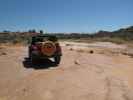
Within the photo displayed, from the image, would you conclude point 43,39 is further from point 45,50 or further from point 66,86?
point 66,86

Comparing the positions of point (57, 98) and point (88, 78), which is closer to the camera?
point (57, 98)

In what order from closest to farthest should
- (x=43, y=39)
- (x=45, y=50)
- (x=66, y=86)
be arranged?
(x=66, y=86), (x=45, y=50), (x=43, y=39)

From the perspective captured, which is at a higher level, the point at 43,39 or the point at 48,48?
the point at 43,39

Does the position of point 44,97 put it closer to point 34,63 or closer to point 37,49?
point 37,49

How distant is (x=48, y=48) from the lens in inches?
635

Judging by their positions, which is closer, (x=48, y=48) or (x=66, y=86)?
(x=66, y=86)

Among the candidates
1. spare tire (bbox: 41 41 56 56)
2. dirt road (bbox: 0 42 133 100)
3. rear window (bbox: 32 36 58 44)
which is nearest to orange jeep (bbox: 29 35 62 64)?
spare tire (bbox: 41 41 56 56)

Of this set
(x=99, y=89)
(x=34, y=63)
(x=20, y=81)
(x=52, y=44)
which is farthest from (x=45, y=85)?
(x=34, y=63)

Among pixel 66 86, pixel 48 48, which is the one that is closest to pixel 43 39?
pixel 48 48

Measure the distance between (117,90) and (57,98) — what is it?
2.47m

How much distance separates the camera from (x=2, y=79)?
495 inches

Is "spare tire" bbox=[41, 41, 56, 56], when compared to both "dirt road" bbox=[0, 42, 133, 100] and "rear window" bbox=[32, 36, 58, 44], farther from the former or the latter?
"dirt road" bbox=[0, 42, 133, 100]

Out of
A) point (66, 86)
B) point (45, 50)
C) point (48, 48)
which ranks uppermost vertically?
point (48, 48)

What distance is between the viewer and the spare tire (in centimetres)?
1597
